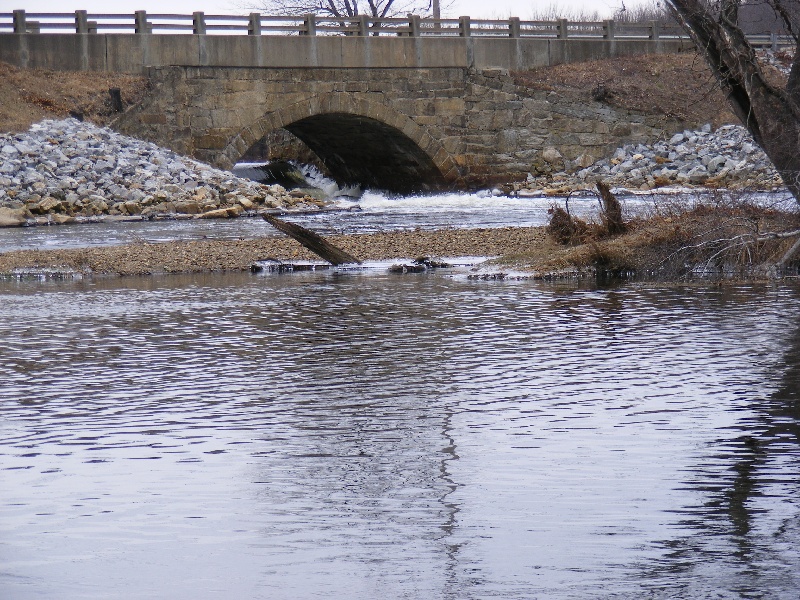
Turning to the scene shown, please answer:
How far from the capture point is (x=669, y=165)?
39.8 m

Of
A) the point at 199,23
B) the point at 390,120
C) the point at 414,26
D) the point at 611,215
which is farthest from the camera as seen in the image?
the point at 414,26

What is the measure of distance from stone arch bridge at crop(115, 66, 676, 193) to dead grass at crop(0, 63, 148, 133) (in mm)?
572

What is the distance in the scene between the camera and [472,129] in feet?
135

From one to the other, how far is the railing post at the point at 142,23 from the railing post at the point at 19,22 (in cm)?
315

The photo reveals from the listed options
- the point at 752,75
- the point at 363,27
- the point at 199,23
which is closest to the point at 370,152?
the point at 363,27

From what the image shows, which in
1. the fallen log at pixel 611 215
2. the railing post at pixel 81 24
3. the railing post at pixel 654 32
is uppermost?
the railing post at pixel 654 32

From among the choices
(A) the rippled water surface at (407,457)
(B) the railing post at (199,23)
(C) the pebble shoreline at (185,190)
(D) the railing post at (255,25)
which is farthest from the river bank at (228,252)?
(D) the railing post at (255,25)

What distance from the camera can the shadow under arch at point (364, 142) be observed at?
37.2 m

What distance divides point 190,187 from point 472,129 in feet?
41.4

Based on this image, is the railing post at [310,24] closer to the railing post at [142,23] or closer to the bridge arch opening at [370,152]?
the bridge arch opening at [370,152]

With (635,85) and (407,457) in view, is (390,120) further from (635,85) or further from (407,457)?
(407,457)

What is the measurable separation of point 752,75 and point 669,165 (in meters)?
27.0

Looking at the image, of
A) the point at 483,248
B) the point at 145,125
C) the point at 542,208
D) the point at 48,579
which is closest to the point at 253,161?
the point at 145,125

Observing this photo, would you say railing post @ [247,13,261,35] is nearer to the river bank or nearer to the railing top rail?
the railing top rail
